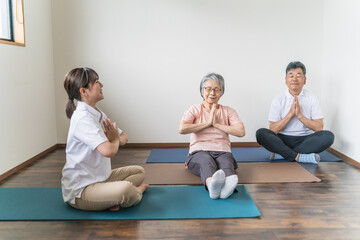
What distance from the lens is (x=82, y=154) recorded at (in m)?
2.22

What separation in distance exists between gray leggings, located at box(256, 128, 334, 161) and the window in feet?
8.57

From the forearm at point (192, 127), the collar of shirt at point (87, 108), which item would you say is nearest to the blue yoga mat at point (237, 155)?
the forearm at point (192, 127)

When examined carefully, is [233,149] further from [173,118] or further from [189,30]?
[189,30]

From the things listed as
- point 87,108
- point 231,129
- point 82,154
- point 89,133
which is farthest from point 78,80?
point 231,129

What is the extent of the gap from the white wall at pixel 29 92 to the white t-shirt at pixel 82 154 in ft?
3.96

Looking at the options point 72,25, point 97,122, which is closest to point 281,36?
point 72,25

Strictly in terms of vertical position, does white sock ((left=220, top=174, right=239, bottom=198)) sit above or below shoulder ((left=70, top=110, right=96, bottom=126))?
below

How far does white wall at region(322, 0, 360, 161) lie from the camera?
11.6ft

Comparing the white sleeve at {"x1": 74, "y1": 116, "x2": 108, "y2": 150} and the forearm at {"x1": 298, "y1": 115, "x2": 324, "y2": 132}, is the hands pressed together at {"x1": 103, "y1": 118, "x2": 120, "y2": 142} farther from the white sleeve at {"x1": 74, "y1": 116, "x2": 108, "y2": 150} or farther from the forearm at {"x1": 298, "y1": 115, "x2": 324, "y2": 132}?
the forearm at {"x1": 298, "y1": 115, "x2": 324, "y2": 132}

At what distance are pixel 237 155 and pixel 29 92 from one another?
91.2 inches

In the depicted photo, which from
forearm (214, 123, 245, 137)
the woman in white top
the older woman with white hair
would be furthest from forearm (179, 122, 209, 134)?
the woman in white top

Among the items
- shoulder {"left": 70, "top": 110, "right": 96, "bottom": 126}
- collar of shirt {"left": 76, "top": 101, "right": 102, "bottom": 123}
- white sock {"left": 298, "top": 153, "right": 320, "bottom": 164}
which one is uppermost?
collar of shirt {"left": 76, "top": 101, "right": 102, "bottom": 123}

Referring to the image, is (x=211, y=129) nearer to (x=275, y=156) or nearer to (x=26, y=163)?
(x=275, y=156)

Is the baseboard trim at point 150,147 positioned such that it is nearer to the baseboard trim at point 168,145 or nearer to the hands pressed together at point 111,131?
the baseboard trim at point 168,145
